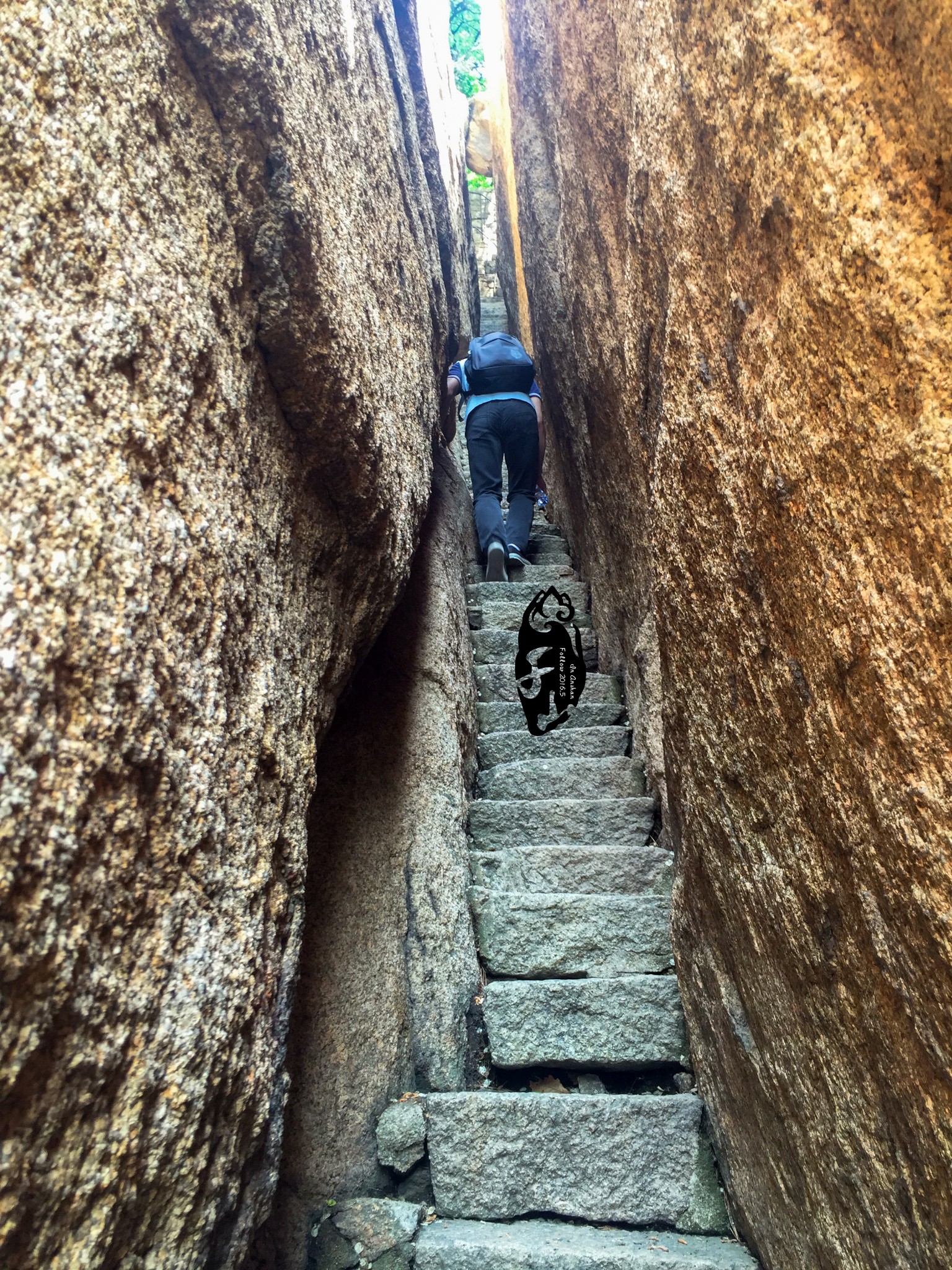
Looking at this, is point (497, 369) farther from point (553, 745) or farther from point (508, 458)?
point (553, 745)

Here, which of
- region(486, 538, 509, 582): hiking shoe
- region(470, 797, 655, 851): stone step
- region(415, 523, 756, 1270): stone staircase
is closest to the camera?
region(415, 523, 756, 1270): stone staircase

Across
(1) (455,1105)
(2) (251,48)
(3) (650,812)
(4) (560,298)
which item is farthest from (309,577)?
(4) (560,298)

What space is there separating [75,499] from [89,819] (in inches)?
12.8

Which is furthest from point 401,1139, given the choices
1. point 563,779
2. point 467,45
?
point 467,45

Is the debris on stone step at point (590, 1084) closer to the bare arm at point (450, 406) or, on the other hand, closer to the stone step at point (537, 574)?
the stone step at point (537, 574)

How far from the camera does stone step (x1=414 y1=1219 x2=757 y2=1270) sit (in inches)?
67.2

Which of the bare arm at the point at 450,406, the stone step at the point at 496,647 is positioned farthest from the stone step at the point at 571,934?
the bare arm at the point at 450,406

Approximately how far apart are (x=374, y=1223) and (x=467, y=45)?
12223 millimetres

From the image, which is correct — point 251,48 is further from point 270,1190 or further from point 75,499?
point 270,1190

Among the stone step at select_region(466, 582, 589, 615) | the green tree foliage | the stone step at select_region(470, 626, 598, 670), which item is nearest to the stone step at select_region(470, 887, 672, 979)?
the stone step at select_region(470, 626, 598, 670)

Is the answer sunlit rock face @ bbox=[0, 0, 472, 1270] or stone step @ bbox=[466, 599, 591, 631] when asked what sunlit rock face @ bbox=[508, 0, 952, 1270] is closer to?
sunlit rock face @ bbox=[0, 0, 472, 1270]

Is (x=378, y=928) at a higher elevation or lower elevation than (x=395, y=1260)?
higher

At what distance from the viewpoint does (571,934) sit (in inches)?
98.0

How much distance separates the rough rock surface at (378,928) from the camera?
6.27 feet
